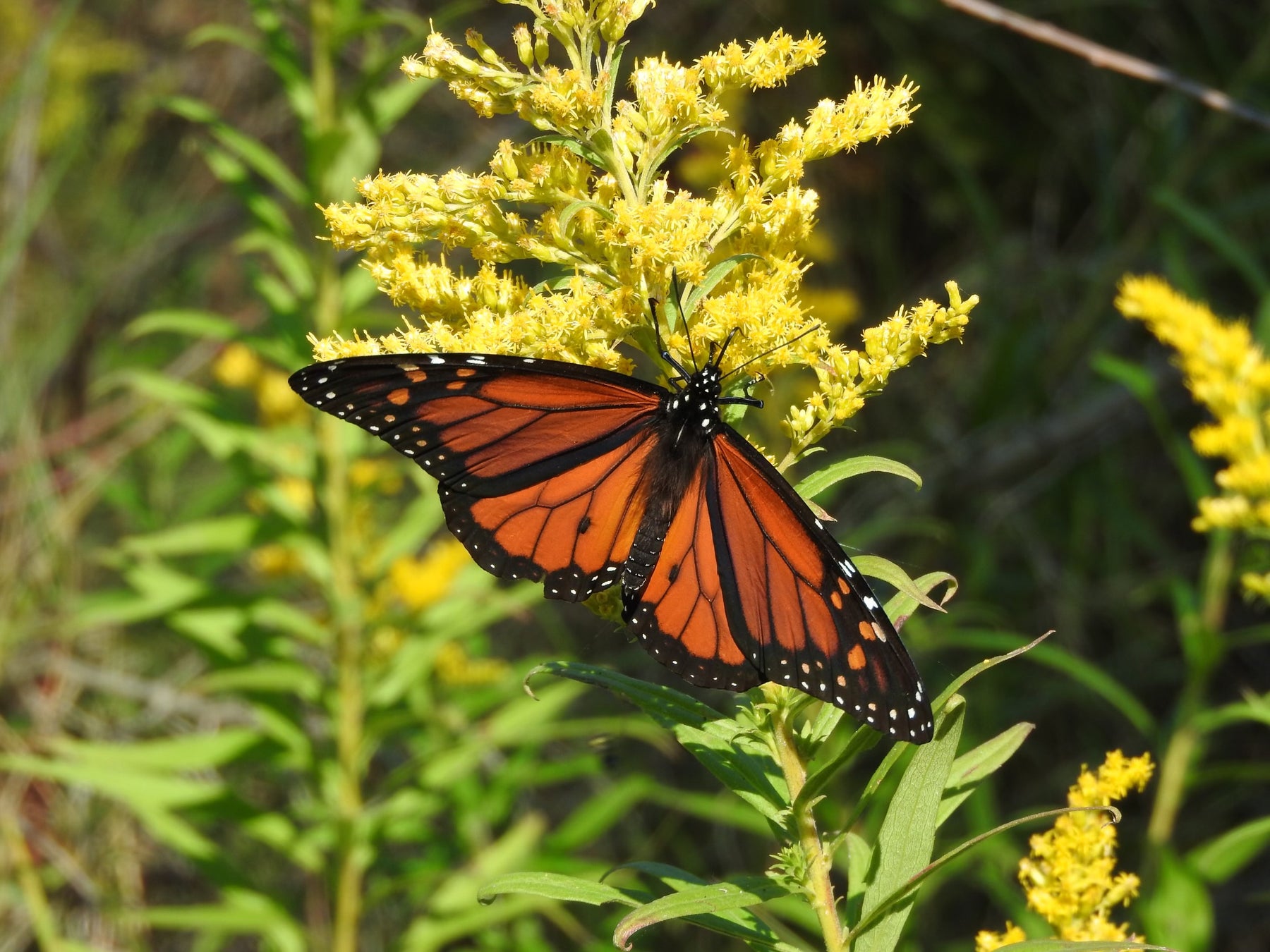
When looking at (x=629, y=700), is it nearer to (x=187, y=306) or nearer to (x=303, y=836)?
(x=303, y=836)

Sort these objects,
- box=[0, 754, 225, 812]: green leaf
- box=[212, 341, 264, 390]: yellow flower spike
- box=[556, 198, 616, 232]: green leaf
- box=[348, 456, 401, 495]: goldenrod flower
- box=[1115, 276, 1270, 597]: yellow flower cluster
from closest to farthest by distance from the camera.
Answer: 1. box=[556, 198, 616, 232]: green leaf
2. box=[1115, 276, 1270, 597]: yellow flower cluster
3. box=[0, 754, 225, 812]: green leaf
4. box=[348, 456, 401, 495]: goldenrod flower
5. box=[212, 341, 264, 390]: yellow flower spike

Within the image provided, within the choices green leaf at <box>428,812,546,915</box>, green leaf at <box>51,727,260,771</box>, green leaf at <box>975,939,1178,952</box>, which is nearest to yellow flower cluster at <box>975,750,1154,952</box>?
green leaf at <box>975,939,1178,952</box>

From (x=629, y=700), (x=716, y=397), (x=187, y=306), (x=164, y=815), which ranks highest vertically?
(x=187, y=306)

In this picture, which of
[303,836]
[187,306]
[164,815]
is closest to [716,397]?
[303,836]

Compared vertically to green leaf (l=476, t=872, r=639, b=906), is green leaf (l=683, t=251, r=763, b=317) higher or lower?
higher

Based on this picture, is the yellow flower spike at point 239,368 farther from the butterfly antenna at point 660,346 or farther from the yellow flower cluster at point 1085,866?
the yellow flower cluster at point 1085,866

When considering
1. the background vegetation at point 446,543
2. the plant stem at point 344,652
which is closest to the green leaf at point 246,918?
the background vegetation at point 446,543

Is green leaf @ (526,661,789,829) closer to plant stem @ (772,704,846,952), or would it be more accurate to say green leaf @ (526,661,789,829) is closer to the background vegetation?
plant stem @ (772,704,846,952)
